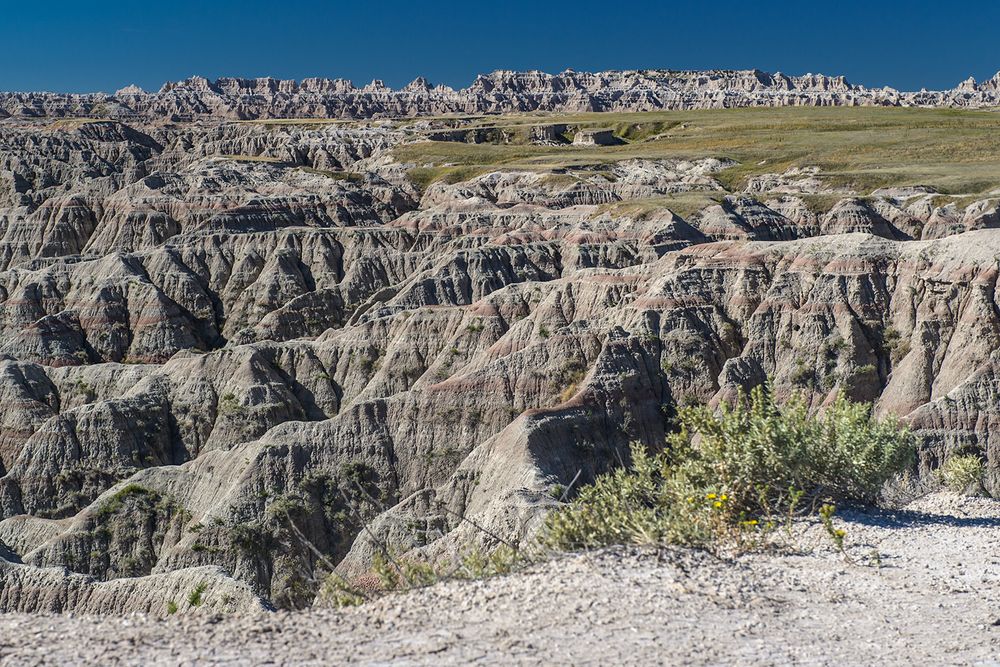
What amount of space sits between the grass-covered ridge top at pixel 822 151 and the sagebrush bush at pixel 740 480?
88.7 meters

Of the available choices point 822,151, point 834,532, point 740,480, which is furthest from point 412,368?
point 822,151

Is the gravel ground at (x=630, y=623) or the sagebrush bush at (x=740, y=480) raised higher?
the sagebrush bush at (x=740, y=480)

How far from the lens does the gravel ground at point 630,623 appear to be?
12.5m

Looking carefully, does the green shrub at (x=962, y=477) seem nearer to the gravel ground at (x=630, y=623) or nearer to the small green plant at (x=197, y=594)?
the gravel ground at (x=630, y=623)

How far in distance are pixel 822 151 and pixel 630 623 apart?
445 ft

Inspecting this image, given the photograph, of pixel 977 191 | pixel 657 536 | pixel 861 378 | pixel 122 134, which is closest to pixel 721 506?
pixel 657 536

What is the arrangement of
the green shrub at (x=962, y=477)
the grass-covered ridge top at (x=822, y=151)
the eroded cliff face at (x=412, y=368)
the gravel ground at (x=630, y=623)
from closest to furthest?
the gravel ground at (x=630, y=623) < the green shrub at (x=962, y=477) < the eroded cliff face at (x=412, y=368) < the grass-covered ridge top at (x=822, y=151)

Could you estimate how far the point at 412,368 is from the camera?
58.9m

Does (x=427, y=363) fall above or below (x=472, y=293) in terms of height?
below

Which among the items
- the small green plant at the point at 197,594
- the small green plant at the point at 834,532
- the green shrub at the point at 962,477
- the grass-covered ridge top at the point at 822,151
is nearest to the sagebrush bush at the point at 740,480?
the small green plant at the point at 834,532

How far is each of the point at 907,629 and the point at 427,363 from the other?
156 ft

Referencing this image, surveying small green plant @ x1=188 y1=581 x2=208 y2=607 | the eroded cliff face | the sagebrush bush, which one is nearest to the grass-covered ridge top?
the eroded cliff face

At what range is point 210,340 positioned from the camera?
87.2m

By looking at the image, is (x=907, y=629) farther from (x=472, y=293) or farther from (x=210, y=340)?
(x=210, y=340)
